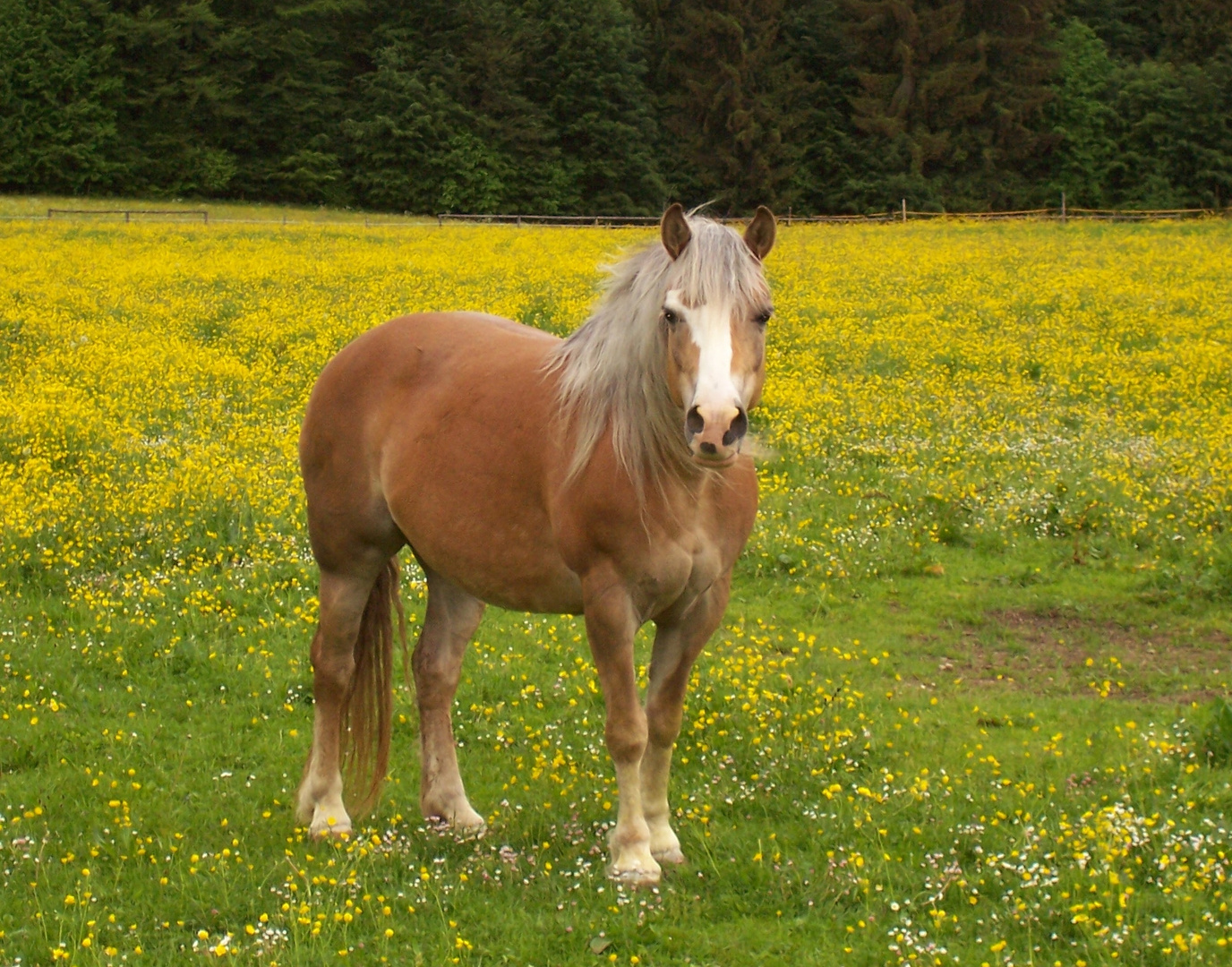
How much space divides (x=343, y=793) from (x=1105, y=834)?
280cm

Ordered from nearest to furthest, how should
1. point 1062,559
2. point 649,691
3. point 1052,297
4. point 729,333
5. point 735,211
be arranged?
1. point 729,333
2. point 649,691
3. point 1062,559
4. point 1052,297
5. point 735,211

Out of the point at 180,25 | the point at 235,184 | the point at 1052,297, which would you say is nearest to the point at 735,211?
the point at 235,184

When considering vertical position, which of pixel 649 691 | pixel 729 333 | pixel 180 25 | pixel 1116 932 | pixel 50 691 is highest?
pixel 180 25

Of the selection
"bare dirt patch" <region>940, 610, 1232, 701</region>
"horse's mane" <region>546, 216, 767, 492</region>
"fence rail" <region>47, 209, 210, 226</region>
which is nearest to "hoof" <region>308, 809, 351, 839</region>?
"horse's mane" <region>546, 216, 767, 492</region>

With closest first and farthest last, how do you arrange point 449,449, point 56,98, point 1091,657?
1. point 449,449
2. point 1091,657
3. point 56,98

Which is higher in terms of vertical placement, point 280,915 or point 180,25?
point 180,25

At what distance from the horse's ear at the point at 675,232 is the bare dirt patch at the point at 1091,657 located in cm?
339

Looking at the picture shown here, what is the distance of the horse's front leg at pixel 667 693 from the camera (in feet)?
13.9

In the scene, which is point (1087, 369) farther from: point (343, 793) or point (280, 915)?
point (280, 915)

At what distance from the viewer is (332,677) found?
16.0ft

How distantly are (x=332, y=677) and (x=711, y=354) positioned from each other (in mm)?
2200

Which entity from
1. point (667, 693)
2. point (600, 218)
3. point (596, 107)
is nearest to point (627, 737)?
point (667, 693)

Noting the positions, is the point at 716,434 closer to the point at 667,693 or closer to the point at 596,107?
the point at 667,693

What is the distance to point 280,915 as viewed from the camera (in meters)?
3.99
